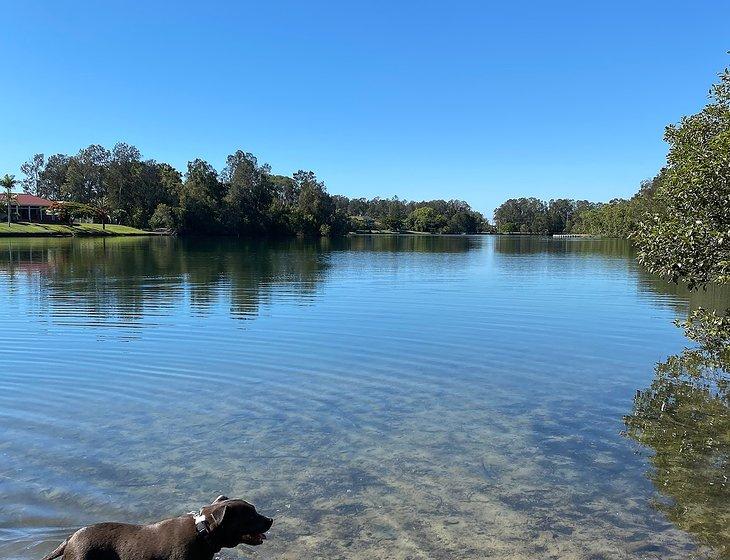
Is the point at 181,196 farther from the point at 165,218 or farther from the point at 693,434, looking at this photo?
the point at 693,434

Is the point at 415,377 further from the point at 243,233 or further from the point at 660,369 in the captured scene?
the point at 243,233

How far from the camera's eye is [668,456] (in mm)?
9828

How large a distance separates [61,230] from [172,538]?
119113mm

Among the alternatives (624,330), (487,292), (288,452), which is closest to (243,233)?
(487,292)

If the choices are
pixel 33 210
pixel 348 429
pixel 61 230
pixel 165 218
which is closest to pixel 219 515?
pixel 348 429

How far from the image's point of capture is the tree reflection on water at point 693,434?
7820mm

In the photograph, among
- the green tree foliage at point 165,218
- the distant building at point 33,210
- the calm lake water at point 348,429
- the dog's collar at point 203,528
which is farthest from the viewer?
the green tree foliage at point 165,218

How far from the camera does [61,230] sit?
361ft

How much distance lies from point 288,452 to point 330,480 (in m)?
1.32

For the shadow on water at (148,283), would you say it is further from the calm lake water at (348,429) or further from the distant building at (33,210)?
the distant building at (33,210)

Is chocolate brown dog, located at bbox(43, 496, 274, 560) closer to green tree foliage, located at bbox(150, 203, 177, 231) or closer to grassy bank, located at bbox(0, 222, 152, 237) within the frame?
grassy bank, located at bbox(0, 222, 152, 237)

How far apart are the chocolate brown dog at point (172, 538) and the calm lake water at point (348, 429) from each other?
5.98ft

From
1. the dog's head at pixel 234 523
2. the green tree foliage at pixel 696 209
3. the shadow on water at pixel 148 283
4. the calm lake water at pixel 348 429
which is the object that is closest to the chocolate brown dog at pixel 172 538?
the dog's head at pixel 234 523

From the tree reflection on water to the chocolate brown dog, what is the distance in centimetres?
565
